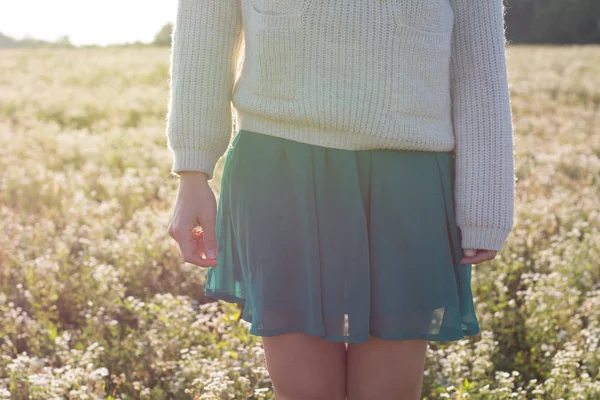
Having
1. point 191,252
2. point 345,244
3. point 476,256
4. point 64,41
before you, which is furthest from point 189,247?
point 64,41

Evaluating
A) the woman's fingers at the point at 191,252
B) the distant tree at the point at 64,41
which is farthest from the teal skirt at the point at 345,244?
the distant tree at the point at 64,41

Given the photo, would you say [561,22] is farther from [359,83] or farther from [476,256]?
[359,83]

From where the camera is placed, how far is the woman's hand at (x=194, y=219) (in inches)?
76.7

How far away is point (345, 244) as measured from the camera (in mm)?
1913

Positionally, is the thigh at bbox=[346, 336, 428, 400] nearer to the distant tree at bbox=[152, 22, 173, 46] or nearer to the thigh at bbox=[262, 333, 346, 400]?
the thigh at bbox=[262, 333, 346, 400]

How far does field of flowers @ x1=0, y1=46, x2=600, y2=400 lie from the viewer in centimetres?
340

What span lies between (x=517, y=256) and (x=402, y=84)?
11.6 ft

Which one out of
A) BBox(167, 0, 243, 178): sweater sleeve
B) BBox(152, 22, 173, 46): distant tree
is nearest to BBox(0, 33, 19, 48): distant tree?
BBox(152, 22, 173, 46): distant tree

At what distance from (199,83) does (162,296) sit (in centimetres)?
246

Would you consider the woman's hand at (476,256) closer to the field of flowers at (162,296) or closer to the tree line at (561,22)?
the field of flowers at (162,296)

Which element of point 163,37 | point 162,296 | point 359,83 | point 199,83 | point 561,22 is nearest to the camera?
point 359,83

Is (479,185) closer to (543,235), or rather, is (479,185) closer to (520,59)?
(543,235)

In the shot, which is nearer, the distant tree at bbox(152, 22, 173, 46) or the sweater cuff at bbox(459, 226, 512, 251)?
the sweater cuff at bbox(459, 226, 512, 251)

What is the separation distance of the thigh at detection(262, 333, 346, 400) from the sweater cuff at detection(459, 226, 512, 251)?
18.4 inches
